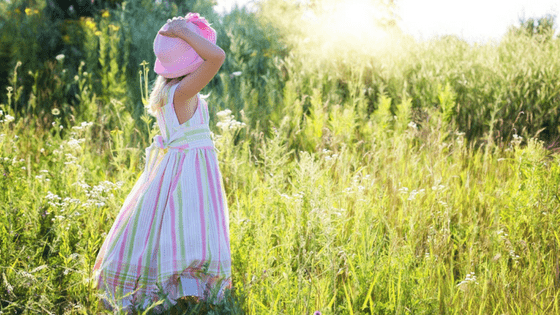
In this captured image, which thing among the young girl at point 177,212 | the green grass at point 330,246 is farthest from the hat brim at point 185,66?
the green grass at point 330,246

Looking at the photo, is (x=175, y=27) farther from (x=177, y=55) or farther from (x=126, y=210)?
(x=126, y=210)

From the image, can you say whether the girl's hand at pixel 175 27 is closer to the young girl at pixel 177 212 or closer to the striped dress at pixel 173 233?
the young girl at pixel 177 212

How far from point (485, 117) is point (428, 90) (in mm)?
617

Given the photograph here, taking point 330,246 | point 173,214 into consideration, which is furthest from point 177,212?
point 330,246

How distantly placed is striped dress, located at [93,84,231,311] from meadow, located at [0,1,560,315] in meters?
0.10

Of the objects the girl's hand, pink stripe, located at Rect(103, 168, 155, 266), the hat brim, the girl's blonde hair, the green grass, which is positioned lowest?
the green grass

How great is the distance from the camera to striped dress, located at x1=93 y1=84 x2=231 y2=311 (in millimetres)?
1944

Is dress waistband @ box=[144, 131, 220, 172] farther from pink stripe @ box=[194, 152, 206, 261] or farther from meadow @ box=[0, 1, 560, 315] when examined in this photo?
meadow @ box=[0, 1, 560, 315]

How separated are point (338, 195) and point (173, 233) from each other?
2.84ft

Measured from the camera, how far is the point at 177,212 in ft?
6.48

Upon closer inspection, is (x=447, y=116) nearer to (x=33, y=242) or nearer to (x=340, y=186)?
(x=340, y=186)

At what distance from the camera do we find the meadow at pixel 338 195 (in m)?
1.95

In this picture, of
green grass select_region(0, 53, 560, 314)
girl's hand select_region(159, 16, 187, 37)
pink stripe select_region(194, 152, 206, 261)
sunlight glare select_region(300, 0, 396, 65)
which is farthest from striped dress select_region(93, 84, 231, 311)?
sunlight glare select_region(300, 0, 396, 65)

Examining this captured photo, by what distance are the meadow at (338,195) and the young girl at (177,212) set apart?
107 mm
